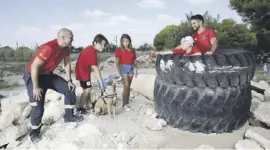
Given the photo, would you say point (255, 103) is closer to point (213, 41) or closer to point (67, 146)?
point (213, 41)

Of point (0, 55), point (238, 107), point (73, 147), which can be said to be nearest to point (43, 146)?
point (73, 147)

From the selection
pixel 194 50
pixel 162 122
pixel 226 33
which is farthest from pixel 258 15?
pixel 162 122

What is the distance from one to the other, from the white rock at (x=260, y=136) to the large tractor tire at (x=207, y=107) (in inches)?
21.0

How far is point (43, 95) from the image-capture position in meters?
4.31

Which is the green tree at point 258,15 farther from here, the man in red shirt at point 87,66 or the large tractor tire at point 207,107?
the man in red shirt at point 87,66

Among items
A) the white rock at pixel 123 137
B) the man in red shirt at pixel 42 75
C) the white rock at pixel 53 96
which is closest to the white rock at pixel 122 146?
the white rock at pixel 123 137

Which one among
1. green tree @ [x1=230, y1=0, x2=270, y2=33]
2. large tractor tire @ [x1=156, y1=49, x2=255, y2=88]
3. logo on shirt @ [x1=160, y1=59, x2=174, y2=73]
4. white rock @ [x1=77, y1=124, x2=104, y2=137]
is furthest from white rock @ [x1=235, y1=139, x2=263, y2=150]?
green tree @ [x1=230, y1=0, x2=270, y2=33]

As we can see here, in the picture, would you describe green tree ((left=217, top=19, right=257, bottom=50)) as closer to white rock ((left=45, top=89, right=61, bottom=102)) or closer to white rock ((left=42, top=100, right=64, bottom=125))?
white rock ((left=45, top=89, right=61, bottom=102))

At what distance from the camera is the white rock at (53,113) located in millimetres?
4789

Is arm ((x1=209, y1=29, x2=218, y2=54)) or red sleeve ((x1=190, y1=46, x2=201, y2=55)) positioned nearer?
red sleeve ((x1=190, y1=46, x2=201, y2=55))

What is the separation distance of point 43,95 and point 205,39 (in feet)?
9.44

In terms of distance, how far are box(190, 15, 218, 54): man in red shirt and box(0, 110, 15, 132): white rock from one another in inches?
135

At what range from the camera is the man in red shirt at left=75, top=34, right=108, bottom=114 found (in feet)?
15.9

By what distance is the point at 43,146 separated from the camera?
404 cm
